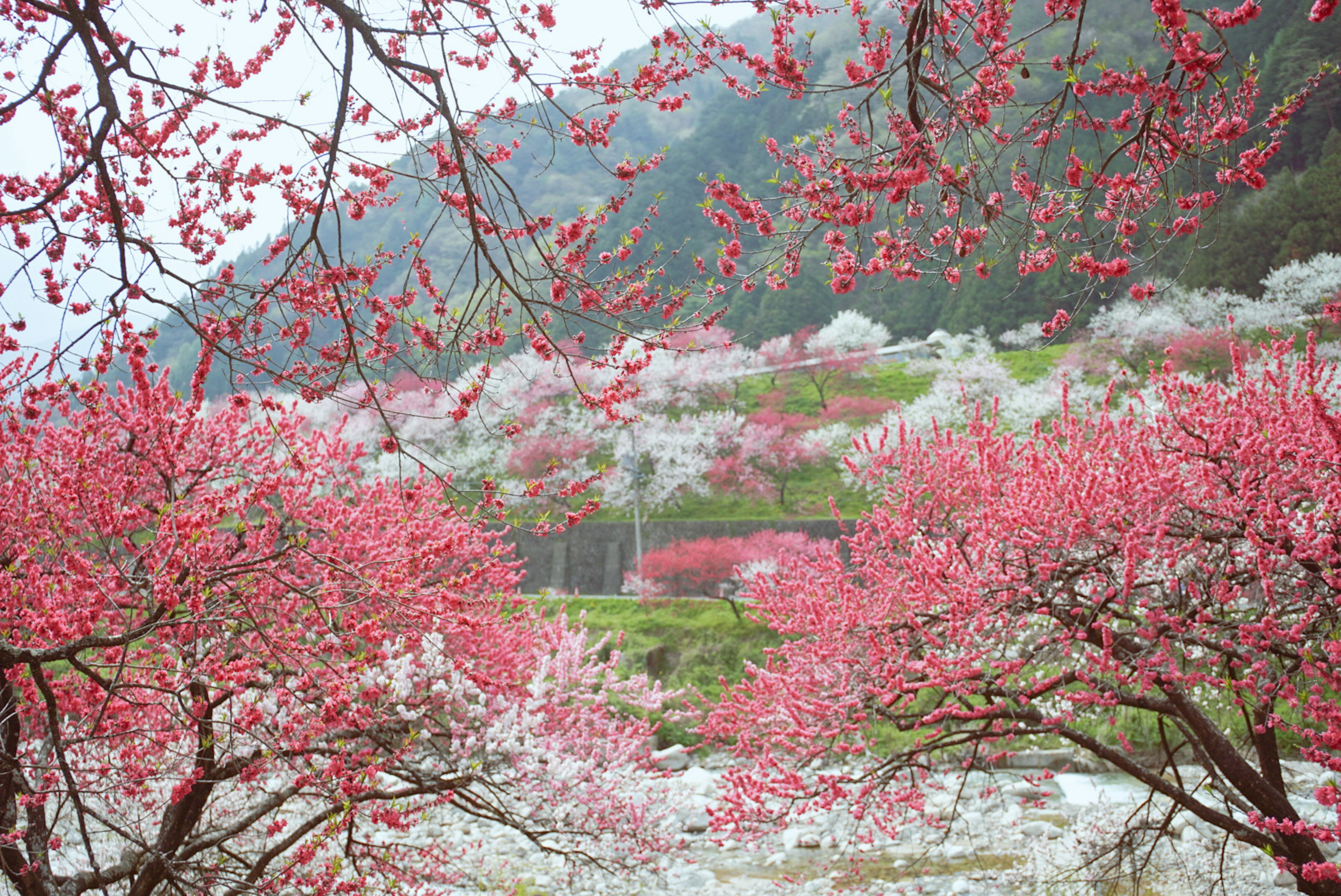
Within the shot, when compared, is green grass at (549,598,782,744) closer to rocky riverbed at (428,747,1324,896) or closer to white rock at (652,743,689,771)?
white rock at (652,743,689,771)

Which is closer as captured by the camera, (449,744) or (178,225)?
(178,225)

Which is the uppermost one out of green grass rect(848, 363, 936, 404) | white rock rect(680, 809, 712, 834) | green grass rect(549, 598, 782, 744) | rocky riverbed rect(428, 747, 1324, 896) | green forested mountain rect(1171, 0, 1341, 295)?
green forested mountain rect(1171, 0, 1341, 295)

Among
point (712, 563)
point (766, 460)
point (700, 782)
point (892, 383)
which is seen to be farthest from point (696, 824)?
point (892, 383)

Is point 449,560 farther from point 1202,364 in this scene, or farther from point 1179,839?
point 1202,364

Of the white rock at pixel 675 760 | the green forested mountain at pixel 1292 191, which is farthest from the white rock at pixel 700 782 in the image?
the green forested mountain at pixel 1292 191

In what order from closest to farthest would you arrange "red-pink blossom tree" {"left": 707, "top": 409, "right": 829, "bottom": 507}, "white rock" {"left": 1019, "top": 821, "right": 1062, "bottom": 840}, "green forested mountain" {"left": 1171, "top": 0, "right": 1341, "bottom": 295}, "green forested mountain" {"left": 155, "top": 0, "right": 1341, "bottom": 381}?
"white rock" {"left": 1019, "top": 821, "right": 1062, "bottom": 840}
"green forested mountain" {"left": 1171, "top": 0, "right": 1341, "bottom": 295}
"green forested mountain" {"left": 155, "top": 0, "right": 1341, "bottom": 381}
"red-pink blossom tree" {"left": 707, "top": 409, "right": 829, "bottom": 507}

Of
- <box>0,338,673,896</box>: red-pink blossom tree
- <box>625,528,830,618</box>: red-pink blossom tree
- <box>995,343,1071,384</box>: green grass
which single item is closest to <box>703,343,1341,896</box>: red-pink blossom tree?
<box>0,338,673,896</box>: red-pink blossom tree

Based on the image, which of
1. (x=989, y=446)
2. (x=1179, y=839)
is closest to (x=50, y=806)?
(x=989, y=446)

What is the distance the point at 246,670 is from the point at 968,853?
249 inches

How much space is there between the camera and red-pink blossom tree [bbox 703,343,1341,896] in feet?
11.9

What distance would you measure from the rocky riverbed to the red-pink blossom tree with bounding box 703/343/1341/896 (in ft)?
2.80

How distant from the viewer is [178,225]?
373 centimetres

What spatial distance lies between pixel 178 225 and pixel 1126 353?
881 inches

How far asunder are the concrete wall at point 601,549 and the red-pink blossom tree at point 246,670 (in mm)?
13208
